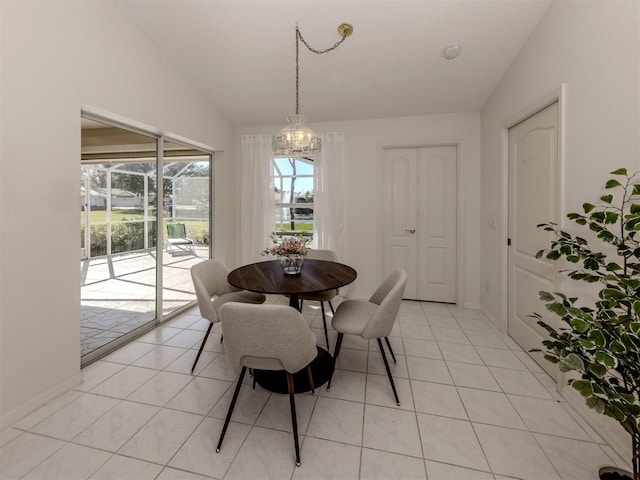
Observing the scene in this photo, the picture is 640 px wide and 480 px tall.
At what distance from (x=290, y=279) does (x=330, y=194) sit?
2040mm

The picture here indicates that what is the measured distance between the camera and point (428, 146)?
3697mm

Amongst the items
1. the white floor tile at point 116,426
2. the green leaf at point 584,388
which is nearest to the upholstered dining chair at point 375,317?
the green leaf at point 584,388

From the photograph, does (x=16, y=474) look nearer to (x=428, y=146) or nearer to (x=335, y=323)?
(x=335, y=323)

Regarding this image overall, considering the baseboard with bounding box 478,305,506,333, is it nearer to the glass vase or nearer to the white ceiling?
the glass vase

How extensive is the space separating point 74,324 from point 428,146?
13.3 ft

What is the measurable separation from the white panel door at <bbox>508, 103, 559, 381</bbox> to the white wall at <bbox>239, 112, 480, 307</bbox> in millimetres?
812

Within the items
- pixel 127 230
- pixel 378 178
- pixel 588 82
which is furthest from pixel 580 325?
pixel 127 230

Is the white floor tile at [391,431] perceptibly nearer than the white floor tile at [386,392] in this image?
Yes

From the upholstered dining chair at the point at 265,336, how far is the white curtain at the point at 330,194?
Result: 246 centimetres

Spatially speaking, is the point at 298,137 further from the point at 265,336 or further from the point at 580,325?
the point at 580,325

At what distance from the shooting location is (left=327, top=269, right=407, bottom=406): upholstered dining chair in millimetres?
1836

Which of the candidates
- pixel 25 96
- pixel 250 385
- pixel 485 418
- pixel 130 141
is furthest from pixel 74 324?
pixel 485 418

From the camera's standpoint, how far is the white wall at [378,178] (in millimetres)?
3545

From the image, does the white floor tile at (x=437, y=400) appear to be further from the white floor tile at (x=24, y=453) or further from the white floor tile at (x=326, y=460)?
the white floor tile at (x=24, y=453)
